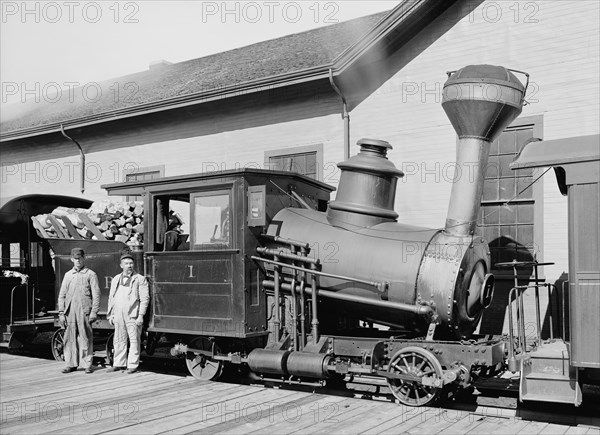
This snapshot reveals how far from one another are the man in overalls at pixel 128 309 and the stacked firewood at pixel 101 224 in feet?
3.67

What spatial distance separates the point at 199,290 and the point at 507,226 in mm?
4866

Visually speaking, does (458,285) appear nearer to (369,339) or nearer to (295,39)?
(369,339)

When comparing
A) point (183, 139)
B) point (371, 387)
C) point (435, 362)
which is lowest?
point (371, 387)

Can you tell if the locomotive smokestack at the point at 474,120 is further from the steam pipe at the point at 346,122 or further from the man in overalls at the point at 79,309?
the man in overalls at the point at 79,309

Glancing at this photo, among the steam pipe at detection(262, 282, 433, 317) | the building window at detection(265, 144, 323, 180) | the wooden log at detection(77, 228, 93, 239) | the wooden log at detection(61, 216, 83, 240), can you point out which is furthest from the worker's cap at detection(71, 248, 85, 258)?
the building window at detection(265, 144, 323, 180)

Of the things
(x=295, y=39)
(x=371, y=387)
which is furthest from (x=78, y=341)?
(x=295, y=39)

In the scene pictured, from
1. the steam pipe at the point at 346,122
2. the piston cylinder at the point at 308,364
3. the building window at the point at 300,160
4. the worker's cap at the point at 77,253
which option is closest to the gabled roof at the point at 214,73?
the steam pipe at the point at 346,122

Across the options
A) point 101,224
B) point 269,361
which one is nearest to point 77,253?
point 101,224

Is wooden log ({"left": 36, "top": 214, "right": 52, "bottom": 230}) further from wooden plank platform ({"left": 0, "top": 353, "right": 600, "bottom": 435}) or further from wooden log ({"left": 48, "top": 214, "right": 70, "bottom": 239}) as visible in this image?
wooden plank platform ({"left": 0, "top": 353, "right": 600, "bottom": 435})

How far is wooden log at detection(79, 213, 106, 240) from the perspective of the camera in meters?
9.48

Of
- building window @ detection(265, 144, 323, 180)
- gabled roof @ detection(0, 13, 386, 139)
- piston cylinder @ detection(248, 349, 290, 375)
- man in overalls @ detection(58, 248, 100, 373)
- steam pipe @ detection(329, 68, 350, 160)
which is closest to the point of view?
piston cylinder @ detection(248, 349, 290, 375)

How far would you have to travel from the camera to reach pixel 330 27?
15.6 metres

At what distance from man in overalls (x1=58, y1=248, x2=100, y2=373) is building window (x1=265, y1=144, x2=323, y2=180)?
4.44m

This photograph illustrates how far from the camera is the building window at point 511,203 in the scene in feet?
31.2
